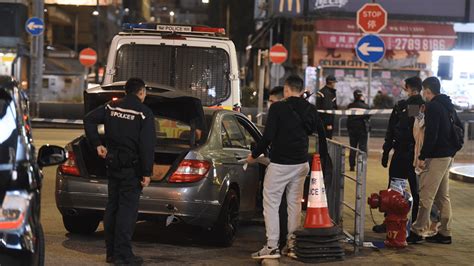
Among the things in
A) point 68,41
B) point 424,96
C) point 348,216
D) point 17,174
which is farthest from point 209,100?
point 68,41

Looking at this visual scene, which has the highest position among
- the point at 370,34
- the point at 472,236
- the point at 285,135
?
the point at 370,34

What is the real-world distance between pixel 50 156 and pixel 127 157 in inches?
56.8

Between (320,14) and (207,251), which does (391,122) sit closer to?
(207,251)

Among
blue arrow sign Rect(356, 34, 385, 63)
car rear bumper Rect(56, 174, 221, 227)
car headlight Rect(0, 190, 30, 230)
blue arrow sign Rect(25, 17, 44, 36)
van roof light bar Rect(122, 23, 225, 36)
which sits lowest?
car rear bumper Rect(56, 174, 221, 227)

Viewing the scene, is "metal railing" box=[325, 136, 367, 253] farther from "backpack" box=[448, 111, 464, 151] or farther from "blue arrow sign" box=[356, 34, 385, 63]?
"blue arrow sign" box=[356, 34, 385, 63]

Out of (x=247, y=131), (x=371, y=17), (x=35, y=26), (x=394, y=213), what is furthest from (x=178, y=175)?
(x=35, y=26)

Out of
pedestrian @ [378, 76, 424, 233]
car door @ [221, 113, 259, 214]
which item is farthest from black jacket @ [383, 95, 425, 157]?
car door @ [221, 113, 259, 214]

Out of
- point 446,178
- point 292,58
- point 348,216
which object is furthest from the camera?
point 292,58

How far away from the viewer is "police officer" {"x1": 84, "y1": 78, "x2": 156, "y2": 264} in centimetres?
775

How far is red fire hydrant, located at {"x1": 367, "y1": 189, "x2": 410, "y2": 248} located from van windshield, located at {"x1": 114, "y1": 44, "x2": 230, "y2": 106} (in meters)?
4.18

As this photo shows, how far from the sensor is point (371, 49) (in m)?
19.5

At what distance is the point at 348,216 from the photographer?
11.3 meters

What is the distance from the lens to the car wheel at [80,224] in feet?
31.0

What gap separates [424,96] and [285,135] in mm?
2452
